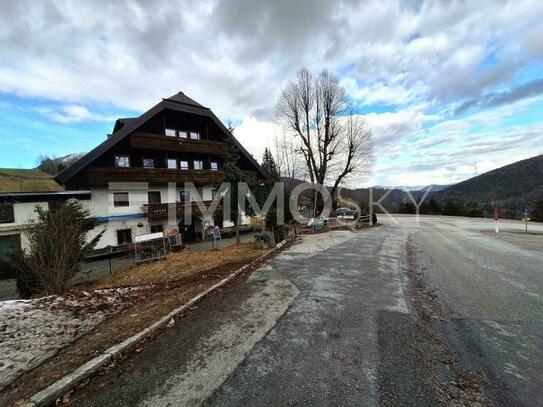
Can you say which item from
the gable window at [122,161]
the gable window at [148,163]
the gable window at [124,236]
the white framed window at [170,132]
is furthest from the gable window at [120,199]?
the white framed window at [170,132]

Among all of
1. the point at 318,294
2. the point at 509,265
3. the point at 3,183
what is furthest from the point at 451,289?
the point at 3,183

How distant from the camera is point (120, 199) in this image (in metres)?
21.2

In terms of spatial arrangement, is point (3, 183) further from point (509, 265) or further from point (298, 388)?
point (509, 265)

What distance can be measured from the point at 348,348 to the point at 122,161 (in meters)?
22.5

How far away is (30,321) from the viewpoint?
4730 mm

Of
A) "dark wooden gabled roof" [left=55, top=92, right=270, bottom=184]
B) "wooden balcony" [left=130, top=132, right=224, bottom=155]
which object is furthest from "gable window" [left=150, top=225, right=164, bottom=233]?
"dark wooden gabled roof" [left=55, top=92, right=270, bottom=184]

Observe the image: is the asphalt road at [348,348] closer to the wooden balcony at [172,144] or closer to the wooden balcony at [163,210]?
the wooden balcony at [172,144]

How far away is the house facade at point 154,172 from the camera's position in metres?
20.0

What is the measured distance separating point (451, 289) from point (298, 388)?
16.5 feet

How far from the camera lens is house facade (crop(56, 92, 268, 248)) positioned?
19953 mm

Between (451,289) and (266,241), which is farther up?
(266,241)

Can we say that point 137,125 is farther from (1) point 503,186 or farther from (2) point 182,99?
(1) point 503,186

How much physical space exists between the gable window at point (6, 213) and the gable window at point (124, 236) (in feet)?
20.0

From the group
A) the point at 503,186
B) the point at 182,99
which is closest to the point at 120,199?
the point at 182,99
